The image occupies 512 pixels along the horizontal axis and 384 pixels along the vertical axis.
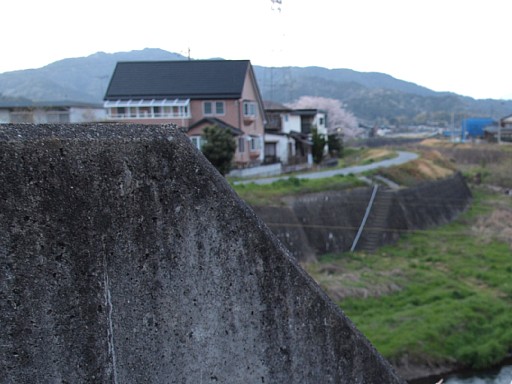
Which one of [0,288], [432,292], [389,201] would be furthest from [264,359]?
[389,201]

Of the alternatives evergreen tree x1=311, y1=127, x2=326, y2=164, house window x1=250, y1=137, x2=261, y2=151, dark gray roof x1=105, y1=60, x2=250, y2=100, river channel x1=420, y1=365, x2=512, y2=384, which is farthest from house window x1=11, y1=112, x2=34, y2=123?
evergreen tree x1=311, y1=127, x2=326, y2=164

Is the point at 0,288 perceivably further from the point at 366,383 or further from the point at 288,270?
the point at 366,383

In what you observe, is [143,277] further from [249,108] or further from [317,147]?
[317,147]

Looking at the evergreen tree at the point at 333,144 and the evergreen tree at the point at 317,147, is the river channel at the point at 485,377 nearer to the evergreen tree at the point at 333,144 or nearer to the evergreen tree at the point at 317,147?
the evergreen tree at the point at 317,147

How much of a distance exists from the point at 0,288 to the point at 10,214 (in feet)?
1.26

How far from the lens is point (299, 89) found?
131750 millimetres

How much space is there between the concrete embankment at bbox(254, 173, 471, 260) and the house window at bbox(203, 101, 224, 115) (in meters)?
8.91

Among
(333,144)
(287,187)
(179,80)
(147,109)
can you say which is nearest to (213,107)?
(179,80)

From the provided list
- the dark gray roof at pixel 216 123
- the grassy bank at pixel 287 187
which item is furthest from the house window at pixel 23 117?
the dark gray roof at pixel 216 123

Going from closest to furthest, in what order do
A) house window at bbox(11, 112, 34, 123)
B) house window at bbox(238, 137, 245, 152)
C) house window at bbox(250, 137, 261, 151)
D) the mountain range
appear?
house window at bbox(11, 112, 34, 123)
house window at bbox(238, 137, 245, 152)
house window at bbox(250, 137, 261, 151)
the mountain range

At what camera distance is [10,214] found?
2699 mm

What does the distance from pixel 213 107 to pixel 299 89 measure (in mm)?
107033

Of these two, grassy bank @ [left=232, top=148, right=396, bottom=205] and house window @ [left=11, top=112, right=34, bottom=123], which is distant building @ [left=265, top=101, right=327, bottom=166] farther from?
house window @ [left=11, top=112, right=34, bottom=123]

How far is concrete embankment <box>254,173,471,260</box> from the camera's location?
1902cm
